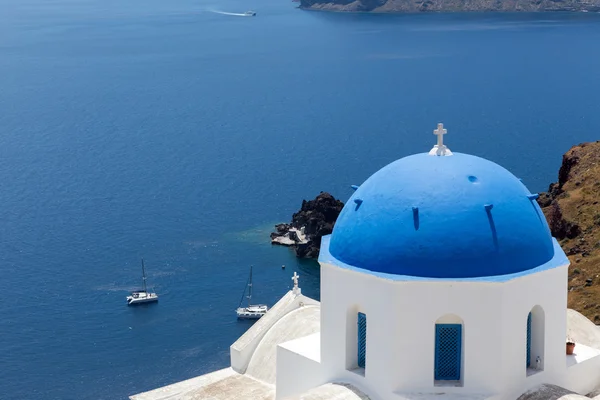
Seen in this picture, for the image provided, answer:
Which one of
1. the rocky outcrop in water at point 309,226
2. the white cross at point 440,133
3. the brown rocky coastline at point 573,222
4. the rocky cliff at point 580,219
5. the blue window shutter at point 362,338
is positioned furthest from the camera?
the rocky outcrop in water at point 309,226

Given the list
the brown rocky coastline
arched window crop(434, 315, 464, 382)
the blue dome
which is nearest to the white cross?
the blue dome

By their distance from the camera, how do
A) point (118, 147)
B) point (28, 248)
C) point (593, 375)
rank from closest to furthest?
point (593, 375)
point (28, 248)
point (118, 147)

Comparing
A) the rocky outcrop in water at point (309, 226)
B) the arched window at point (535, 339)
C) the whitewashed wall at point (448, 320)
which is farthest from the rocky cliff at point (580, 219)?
the whitewashed wall at point (448, 320)

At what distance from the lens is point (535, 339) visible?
20.7 m

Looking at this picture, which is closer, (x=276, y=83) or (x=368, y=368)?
(x=368, y=368)

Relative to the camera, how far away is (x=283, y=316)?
26797mm

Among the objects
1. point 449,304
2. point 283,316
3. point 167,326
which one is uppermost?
point 449,304

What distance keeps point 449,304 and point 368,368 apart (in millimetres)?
2060

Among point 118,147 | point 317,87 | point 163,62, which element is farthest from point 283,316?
point 163,62

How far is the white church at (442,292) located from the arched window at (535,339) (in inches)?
0.8

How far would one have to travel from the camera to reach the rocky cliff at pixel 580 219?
5281cm

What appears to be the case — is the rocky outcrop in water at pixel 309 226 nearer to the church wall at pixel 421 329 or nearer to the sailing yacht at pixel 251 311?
the sailing yacht at pixel 251 311

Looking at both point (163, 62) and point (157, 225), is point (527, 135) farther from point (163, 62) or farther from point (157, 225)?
point (163, 62)

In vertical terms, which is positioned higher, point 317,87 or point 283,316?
point 283,316
